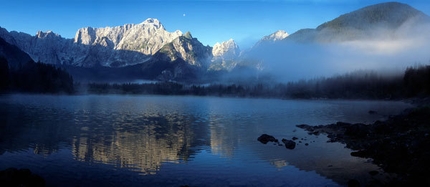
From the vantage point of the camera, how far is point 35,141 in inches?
1937

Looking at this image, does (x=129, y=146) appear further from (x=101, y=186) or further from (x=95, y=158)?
(x=101, y=186)

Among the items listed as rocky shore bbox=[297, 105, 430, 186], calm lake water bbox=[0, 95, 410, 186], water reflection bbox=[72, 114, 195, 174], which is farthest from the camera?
water reflection bbox=[72, 114, 195, 174]

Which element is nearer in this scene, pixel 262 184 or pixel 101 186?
pixel 101 186

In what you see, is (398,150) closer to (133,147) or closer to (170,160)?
(170,160)

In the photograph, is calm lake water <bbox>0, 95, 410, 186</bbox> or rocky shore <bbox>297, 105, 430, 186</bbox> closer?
rocky shore <bbox>297, 105, 430, 186</bbox>

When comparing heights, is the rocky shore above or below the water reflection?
above

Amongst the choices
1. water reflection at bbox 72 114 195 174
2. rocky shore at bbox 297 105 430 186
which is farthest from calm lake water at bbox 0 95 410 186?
rocky shore at bbox 297 105 430 186

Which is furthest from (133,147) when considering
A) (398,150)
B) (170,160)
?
(398,150)

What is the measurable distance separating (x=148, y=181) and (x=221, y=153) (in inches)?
683

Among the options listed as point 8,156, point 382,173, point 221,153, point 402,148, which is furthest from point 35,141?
point 402,148

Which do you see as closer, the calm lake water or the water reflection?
the calm lake water

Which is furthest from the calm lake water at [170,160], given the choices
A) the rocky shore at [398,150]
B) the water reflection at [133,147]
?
the rocky shore at [398,150]

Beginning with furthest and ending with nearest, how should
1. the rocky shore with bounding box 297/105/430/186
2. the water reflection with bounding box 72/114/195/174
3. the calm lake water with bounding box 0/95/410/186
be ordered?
1. the water reflection with bounding box 72/114/195/174
2. the calm lake water with bounding box 0/95/410/186
3. the rocky shore with bounding box 297/105/430/186

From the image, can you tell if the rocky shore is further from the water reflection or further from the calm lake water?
the water reflection
